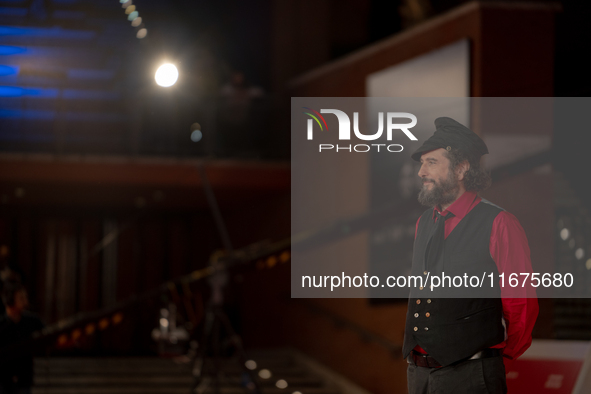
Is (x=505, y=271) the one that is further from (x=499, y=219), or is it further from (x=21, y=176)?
(x=21, y=176)

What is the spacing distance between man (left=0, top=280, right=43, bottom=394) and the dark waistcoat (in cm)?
265

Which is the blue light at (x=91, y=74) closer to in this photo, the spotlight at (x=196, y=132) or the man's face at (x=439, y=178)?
the spotlight at (x=196, y=132)

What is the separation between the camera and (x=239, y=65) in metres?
9.82

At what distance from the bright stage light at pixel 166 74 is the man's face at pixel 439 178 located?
1868 millimetres

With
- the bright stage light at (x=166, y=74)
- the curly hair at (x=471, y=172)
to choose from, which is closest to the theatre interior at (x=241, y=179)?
the bright stage light at (x=166, y=74)

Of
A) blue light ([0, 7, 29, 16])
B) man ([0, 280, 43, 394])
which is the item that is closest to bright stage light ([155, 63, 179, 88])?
man ([0, 280, 43, 394])

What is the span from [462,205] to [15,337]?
3.01 metres

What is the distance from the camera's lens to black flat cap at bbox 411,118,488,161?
2.40 metres

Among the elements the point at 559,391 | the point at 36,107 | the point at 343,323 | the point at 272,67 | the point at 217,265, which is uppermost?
the point at 272,67

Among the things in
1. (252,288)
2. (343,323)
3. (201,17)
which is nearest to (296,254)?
(343,323)

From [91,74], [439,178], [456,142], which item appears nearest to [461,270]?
[439,178]

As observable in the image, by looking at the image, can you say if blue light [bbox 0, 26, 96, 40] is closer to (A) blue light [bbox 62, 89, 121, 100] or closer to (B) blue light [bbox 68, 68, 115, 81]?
(B) blue light [bbox 68, 68, 115, 81]

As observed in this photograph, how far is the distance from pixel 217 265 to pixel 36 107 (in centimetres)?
372

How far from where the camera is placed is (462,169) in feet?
7.91
